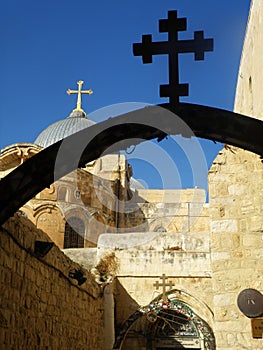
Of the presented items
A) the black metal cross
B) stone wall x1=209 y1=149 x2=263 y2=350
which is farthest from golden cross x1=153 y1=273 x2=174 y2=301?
the black metal cross

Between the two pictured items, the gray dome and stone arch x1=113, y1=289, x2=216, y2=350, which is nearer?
stone arch x1=113, y1=289, x2=216, y2=350

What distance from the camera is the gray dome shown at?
28969mm

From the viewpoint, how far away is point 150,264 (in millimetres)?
13266

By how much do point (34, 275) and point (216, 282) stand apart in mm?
2517

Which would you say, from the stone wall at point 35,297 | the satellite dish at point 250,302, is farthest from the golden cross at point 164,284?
the satellite dish at point 250,302

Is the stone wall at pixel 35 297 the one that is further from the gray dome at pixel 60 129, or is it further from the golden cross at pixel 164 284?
the gray dome at pixel 60 129

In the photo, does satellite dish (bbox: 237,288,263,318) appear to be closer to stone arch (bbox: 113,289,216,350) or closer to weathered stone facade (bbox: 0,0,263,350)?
weathered stone facade (bbox: 0,0,263,350)

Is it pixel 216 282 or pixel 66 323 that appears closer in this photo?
pixel 216 282

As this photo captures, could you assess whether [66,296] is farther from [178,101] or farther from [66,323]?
[178,101]

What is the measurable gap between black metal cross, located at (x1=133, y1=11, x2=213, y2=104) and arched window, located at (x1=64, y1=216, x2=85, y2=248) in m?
19.0

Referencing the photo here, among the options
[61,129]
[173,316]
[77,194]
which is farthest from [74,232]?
[173,316]

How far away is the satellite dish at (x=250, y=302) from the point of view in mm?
6199

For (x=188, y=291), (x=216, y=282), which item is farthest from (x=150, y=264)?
(x=216, y=282)

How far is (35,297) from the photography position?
20.9 feet
